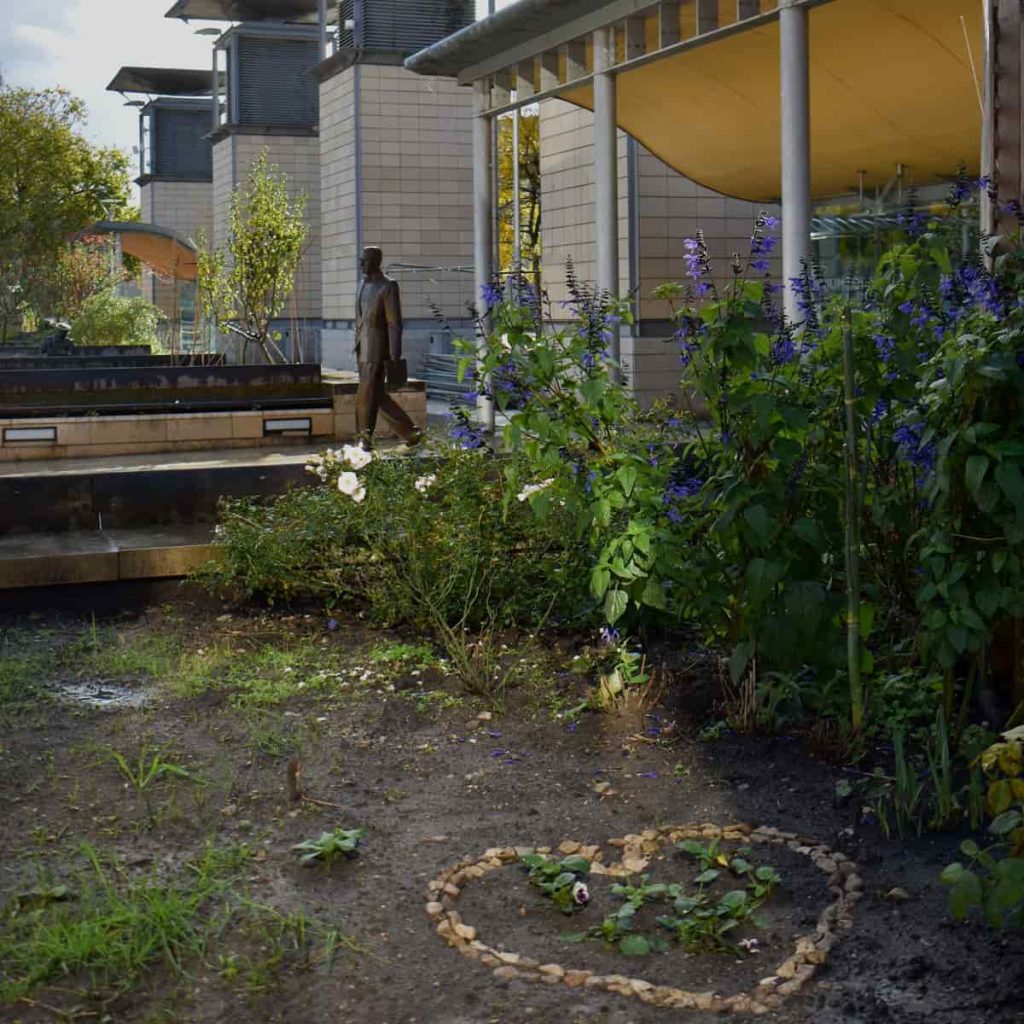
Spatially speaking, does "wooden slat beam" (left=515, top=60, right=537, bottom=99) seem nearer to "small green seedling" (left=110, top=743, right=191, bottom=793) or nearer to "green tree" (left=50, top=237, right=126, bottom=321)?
"small green seedling" (left=110, top=743, right=191, bottom=793)

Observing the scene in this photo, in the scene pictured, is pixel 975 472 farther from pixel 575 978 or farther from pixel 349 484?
pixel 349 484

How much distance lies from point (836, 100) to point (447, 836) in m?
9.34

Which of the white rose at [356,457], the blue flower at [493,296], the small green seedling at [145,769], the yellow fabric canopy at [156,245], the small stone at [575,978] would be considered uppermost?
the yellow fabric canopy at [156,245]

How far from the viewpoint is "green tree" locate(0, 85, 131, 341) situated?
29.7m

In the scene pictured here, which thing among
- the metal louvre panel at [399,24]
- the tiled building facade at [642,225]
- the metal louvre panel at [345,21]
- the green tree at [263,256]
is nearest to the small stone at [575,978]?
the tiled building facade at [642,225]

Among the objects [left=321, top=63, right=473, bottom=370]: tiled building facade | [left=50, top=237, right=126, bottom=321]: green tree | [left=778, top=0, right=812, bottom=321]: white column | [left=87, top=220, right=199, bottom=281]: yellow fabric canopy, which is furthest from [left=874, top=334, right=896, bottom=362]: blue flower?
[left=87, top=220, right=199, bottom=281]: yellow fabric canopy

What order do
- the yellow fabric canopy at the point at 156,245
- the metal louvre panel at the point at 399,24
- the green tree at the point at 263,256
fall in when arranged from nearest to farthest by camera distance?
the green tree at the point at 263,256 < the metal louvre panel at the point at 399,24 < the yellow fabric canopy at the point at 156,245

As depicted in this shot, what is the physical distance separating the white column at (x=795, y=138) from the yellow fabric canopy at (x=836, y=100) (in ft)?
3.18

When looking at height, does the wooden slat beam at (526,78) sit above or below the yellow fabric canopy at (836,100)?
above

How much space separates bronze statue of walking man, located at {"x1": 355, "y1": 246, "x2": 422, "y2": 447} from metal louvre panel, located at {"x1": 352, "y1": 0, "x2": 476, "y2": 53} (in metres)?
13.9

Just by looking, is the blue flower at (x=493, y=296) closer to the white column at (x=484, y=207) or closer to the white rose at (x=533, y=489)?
the white rose at (x=533, y=489)

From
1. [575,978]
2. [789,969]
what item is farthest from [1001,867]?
[575,978]

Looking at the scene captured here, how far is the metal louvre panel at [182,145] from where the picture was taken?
4609 centimetres

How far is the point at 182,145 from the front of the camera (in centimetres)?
4678
